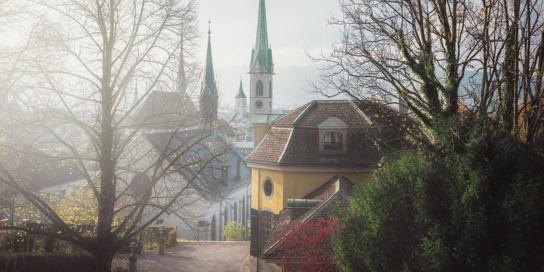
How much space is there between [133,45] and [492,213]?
433 inches

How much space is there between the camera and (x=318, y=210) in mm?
17766

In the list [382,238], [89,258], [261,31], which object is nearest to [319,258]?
[382,238]

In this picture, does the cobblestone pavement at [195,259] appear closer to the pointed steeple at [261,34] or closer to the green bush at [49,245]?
the green bush at [49,245]

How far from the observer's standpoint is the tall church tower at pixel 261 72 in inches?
3915

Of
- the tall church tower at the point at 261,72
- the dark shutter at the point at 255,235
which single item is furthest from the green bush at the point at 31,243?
the tall church tower at the point at 261,72

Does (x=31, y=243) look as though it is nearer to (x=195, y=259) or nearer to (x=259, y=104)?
(x=195, y=259)

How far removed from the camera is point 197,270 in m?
22.6

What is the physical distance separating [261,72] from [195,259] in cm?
8037

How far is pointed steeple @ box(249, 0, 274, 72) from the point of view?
3890 inches

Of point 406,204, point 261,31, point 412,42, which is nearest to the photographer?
point 406,204

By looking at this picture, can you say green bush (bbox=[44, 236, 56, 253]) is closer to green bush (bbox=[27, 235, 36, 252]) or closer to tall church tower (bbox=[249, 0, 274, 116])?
green bush (bbox=[27, 235, 36, 252])

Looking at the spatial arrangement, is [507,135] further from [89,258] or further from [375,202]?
[89,258]

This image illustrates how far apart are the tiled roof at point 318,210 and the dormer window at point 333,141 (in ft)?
5.05

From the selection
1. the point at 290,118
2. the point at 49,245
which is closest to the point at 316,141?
the point at 290,118
